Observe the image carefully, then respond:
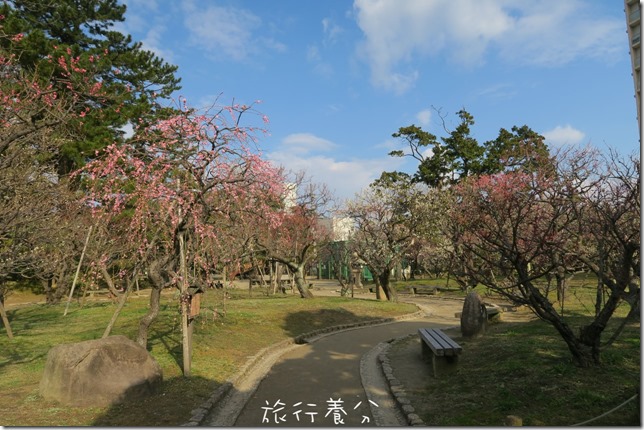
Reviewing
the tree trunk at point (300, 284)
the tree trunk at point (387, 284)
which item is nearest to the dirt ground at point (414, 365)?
the tree trunk at point (387, 284)

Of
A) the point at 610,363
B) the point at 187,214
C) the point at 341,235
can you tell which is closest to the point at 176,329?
the point at 187,214

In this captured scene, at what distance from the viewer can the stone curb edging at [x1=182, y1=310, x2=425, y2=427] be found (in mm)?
6129

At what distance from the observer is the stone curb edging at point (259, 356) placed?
20.1ft

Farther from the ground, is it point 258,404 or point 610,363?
point 610,363

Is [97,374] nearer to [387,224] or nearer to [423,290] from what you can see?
[387,224]

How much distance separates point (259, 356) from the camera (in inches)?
407

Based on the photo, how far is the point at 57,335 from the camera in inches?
496

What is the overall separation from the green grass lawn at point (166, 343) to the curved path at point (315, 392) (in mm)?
558

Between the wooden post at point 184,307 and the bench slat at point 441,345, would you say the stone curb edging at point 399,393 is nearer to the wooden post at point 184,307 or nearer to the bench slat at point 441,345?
the bench slat at point 441,345

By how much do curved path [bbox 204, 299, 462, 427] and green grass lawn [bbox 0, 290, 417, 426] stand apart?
1.83 feet

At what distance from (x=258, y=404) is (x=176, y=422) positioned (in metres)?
1.54

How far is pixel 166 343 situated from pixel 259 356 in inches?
95.7

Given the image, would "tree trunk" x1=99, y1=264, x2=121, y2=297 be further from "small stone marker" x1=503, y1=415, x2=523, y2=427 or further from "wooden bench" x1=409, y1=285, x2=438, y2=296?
"wooden bench" x1=409, y1=285, x2=438, y2=296

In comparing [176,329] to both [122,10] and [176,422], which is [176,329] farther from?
[122,10]
